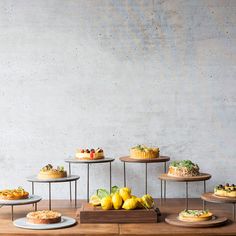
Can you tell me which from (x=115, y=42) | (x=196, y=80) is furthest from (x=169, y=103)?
(x=115, y=42)

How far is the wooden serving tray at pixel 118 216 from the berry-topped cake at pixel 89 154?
3.15 ft

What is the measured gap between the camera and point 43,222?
178 inches

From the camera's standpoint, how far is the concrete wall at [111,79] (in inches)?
239

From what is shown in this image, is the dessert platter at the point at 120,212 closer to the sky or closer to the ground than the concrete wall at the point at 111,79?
closer to the ground

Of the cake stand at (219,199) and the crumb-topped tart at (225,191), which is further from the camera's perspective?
the crumb-topped tart at (225,191)

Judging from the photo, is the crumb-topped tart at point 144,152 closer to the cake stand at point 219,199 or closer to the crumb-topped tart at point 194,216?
the cake stand at point 219,199

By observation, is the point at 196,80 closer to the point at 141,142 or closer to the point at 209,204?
the point at 141,142

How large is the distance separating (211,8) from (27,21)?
1850 mm

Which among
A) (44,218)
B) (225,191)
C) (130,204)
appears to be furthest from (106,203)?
(225,191)

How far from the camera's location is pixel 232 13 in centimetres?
610

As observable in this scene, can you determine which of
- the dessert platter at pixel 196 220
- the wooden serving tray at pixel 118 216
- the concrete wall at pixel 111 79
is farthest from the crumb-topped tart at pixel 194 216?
the concrete wall at pixel 111 79

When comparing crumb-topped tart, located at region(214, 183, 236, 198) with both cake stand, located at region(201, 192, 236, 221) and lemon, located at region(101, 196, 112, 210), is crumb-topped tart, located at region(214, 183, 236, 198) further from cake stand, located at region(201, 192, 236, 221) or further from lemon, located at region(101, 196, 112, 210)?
lemon, located at region(101, 196, 112, 210)

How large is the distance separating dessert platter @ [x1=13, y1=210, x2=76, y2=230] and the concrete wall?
1.49 meters

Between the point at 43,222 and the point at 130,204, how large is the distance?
0.68m
